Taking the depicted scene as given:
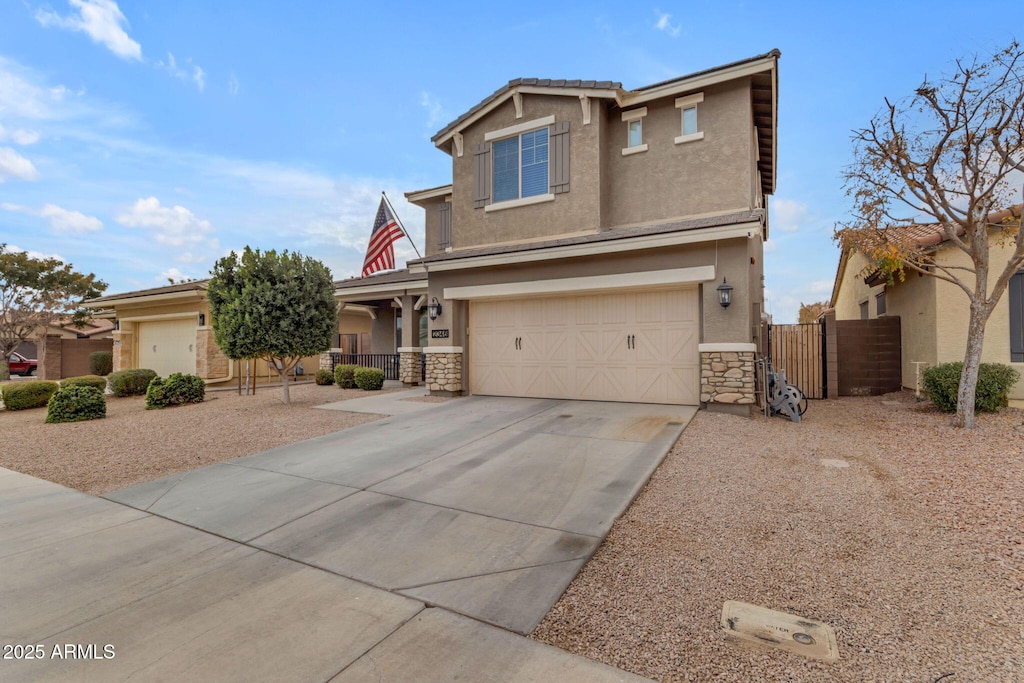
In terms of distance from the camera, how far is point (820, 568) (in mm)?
3316

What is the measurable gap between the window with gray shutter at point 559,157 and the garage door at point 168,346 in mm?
14902

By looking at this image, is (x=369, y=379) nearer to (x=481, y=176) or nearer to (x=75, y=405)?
(x=75, y=405)

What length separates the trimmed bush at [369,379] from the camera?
1430cm

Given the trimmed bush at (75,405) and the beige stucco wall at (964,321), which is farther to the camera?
the trimmed bush at (75,405)

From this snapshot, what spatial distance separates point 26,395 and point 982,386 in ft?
72.3

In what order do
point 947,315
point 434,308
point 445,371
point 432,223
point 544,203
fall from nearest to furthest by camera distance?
point 947,315, point 544,203, point 445,371, point 434,308, point 432,223

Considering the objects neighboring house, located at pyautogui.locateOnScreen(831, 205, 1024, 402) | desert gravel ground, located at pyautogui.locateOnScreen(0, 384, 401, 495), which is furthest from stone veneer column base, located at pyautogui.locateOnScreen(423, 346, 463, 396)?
neighboring house, located at pyautogui.locateOnScreen(831, 205, 1024, 402)

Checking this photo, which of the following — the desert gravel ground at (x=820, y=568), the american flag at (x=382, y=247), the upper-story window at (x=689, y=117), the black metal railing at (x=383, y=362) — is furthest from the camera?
the black metal railing at (x=383, y=362)

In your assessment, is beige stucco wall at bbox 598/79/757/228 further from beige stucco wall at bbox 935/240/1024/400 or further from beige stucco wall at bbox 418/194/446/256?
beige stucco wall at bbox 418/194/446/256

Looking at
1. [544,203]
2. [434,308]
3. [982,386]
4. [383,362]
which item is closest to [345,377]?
[383,362]

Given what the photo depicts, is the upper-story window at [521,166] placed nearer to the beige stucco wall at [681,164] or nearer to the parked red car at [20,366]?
the beige stucco wall at [681,164]

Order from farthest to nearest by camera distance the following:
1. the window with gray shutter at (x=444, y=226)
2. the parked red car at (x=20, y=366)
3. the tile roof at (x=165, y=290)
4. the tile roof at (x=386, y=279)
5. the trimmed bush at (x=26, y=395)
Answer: the parked red car at (x=20, y=366), the tile roof at (x=165, y=290), the tile roof at (x=386, y=279), the window with gray shutter at (x=444, y=226), the trimmed bush at (x=26, y=395)

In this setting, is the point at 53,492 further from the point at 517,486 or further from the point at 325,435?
the point at 517,486

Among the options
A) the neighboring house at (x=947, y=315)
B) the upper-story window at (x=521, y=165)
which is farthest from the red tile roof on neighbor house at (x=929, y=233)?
the upper-story window at (x=521, y=165)
